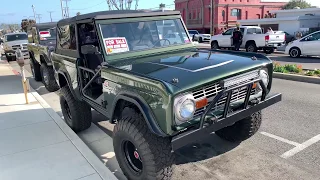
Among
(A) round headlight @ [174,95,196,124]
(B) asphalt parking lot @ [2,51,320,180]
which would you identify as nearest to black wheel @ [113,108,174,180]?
(A) round headlight @ [174,95,196,124]

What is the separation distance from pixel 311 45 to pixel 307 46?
0.65ft

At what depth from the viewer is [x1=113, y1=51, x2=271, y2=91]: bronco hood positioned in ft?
9.34

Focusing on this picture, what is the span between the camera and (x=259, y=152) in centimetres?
403

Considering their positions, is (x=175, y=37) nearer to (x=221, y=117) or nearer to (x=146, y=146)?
(x=221, y=117)

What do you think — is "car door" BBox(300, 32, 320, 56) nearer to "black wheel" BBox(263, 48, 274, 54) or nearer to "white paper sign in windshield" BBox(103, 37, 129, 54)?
"black wheel" BBox(263, 48, 274, 54)

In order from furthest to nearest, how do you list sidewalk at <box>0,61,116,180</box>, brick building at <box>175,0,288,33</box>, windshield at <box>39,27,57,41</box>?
brick building at <box>175,0,288,33</box>
windshield at <box>39,27,57,41</box>
sidewalk at <box>0,61,116,180</box>

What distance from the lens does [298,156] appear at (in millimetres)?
3844

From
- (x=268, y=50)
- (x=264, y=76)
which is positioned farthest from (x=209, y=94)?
(x=268, y=50)

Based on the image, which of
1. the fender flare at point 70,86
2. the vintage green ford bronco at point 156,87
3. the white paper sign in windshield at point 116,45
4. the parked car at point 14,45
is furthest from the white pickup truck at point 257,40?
the white paper sign in windshield at point 116,45

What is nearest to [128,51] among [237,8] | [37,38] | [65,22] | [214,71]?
[214,71]

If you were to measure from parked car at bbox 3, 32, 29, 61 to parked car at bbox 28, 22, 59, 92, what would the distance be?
255 inches

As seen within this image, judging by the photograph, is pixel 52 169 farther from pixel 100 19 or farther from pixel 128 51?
pixel 100 19

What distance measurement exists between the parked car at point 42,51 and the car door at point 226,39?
11.7 m

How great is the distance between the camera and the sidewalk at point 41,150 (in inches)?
135
